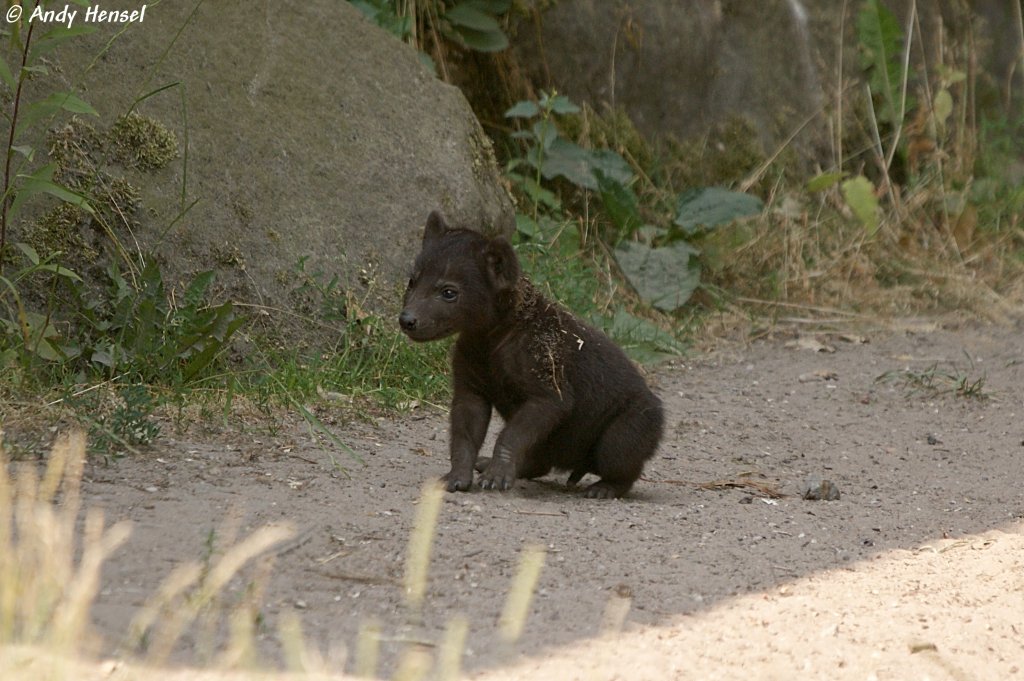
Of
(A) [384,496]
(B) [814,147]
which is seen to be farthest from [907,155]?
(A) [384,496]

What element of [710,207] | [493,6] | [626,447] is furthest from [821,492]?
[493,6]

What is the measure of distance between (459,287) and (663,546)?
146cm

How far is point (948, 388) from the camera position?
763cm

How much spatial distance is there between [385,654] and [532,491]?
92.8 inches

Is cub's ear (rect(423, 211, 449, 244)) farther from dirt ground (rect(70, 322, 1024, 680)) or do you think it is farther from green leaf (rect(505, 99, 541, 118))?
→ green leaf (rect(505, 99, 541, 118))

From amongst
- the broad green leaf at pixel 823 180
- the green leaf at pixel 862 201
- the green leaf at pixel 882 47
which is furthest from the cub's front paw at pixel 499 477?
the green leaf at pixel 882 47

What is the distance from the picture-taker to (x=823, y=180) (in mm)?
9852

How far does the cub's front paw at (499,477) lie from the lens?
5.14 m

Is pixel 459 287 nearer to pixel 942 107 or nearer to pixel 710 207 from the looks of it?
pixel 710 207

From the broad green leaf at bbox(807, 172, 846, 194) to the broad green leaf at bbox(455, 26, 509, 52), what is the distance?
2556mm

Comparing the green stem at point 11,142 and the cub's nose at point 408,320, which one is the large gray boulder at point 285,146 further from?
the cub's nose at point 408,320

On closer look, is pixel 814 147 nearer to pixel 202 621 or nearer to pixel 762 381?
pixel 762 381

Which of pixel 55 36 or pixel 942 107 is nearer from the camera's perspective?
pixel 55 36

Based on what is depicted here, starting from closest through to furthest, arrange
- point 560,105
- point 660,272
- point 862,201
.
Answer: point 560,105
point 660,272
point 862,201
